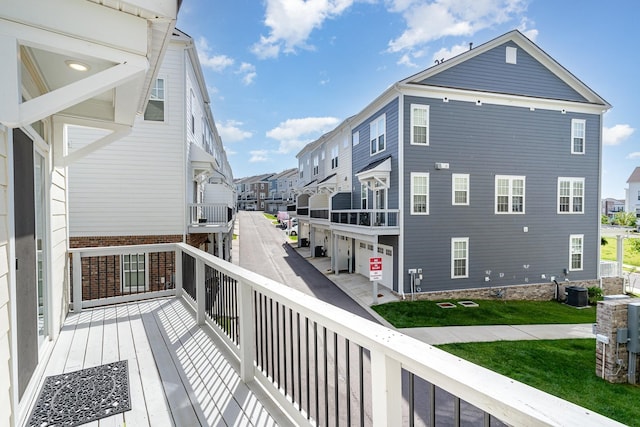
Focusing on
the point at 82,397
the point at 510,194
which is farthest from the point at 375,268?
the point at 82,397

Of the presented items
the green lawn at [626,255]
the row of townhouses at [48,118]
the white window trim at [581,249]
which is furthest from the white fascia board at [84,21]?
the green lawn at [626,255]

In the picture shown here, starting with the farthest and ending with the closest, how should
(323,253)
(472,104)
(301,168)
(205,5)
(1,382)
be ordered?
(301,168)
(323,253)
(472,104)
(205,5)
(1,382)

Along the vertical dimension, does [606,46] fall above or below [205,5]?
above

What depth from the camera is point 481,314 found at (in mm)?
11414

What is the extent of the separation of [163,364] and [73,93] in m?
2.71

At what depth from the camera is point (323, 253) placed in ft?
72.5

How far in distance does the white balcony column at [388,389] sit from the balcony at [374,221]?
11.1m

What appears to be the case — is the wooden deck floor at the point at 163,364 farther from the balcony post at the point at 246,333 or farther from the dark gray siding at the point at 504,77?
the dark gray siding at the point at 504,77

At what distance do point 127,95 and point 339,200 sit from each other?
1455cm

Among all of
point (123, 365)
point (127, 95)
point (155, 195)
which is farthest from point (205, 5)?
point (123, 365)

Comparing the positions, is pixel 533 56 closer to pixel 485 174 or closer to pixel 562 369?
pixel 485 174

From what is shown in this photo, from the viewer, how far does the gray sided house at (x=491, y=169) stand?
1272 cm

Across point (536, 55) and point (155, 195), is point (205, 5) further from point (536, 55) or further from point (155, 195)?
point (536, 55)

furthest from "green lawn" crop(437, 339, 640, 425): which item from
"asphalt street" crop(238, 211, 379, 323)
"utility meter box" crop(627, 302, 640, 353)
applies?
"asphalt street" crop(238, 211, 379, 323)
